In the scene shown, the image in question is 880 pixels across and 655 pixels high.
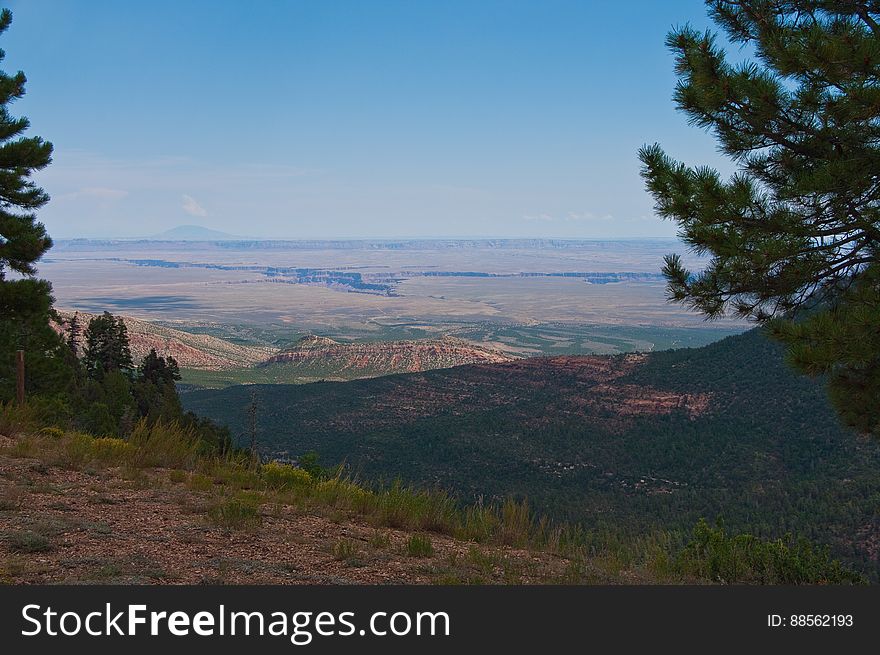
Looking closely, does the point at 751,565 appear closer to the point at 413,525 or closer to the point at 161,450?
the point at 413,525

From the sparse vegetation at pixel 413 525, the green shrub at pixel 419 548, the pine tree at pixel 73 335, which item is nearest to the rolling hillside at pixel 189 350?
the pine tree at pixel 73 335

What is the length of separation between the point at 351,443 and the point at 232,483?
3312 cm

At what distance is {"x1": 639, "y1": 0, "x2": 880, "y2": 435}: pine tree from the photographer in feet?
21.8

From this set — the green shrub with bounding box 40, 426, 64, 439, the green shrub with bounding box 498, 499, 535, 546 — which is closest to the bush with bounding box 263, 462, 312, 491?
the green shrub with bounding box 498, 499, 535, 546

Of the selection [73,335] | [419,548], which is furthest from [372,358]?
Result: [419,548]

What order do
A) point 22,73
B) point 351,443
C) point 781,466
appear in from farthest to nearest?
point 351,443 → point 781,466 → point 22,73

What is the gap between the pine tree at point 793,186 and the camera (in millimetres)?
6633

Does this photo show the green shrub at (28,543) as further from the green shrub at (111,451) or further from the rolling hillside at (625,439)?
the rolling hillside at (625,439)

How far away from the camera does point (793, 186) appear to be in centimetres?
706

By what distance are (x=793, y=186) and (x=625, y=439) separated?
34.6 metres

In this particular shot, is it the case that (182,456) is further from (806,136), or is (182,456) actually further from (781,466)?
(781,466)

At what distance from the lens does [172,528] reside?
6754mm

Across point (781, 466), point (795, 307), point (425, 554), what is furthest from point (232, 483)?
point (781, 466)

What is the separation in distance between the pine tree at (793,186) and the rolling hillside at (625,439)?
43.4 ft
